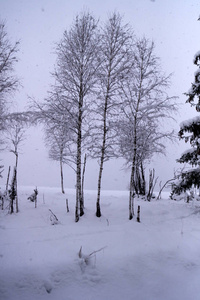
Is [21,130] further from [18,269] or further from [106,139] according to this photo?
[18,269]

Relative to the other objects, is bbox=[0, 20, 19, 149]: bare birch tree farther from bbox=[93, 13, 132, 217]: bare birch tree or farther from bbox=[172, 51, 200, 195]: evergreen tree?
bbox=[172, 51, 200, 195]: evergreen tree

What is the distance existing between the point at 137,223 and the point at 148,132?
467 cm

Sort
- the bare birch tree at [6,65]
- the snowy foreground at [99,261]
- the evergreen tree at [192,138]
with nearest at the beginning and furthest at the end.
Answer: the snowy foreground at [99,261] → the evergreen tree at [192,138] → the bare birch tree at [6,65]

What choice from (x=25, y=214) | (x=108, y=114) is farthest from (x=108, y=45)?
(x=25, y=214)

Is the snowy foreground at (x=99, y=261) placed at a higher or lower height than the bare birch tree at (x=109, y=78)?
lower

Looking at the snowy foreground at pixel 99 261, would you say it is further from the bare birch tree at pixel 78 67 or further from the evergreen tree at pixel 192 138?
the bare birch tree at pixel 78 67

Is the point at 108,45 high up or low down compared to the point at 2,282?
up

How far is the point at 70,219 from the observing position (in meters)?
9.11

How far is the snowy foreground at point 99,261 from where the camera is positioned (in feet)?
13.5

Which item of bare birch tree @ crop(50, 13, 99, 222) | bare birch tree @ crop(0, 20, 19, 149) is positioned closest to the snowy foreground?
bare birch tree @ crop(50, 13, 99, 222)

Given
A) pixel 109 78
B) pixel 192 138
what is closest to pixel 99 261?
pixel 192 138

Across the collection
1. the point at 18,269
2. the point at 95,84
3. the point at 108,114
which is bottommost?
the point at 18,269

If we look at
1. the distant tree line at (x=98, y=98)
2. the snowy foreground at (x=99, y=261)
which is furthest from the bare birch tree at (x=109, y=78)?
the snowy foreground at (x=99, y=261)

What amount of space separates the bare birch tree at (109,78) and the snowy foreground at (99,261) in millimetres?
3161
